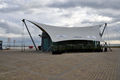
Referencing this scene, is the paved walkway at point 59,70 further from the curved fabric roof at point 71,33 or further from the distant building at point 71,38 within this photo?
the curved fabric roof at point 71,33

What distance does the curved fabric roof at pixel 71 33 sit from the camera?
26.0 m

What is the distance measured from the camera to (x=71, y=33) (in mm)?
29141

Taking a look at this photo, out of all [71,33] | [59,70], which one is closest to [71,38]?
[71,33]

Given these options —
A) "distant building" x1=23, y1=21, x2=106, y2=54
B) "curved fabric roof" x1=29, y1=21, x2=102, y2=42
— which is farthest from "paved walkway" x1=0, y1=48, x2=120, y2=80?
"curved fabric roof" x1=29, y1=21, x2=102, y2=42

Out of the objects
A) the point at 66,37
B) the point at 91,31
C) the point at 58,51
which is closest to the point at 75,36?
the point at 66,37

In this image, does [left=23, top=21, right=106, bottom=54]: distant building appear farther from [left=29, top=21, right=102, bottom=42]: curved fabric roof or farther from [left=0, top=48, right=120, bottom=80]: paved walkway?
[left=0, top=48, right=120, bottom=80]: paved walkway

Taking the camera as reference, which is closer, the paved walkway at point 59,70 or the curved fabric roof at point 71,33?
the paved walkway at point 59,70

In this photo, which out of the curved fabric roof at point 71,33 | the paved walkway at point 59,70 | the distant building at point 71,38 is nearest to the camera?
the paved walkway at point 59,70

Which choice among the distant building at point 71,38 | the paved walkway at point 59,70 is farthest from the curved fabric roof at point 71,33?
the paved walkway at point 59,70

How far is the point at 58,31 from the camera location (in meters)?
28.9

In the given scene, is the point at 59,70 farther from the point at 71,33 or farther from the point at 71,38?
the point at 71,33

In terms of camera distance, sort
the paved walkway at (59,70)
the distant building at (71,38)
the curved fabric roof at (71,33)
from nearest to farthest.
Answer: the paved walkway at (59,70), the distant building at (71,38), the curved fabric roof at (71,33)

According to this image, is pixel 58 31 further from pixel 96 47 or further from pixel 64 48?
pixel 96 47

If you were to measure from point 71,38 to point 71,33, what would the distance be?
8.50ft
